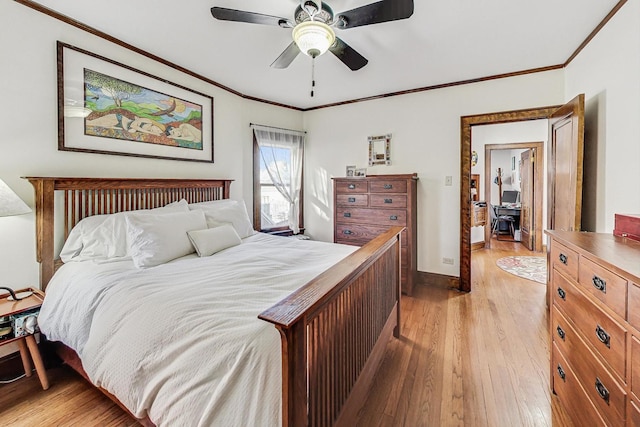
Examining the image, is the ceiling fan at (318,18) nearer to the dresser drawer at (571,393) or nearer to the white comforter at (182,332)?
the white comforter at (182,332)

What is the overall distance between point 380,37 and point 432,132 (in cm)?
155

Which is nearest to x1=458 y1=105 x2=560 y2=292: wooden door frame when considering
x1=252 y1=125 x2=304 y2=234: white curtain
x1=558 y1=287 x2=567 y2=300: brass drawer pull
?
x1=558 y1=287 x2=567 y2=300: brass drawer pull

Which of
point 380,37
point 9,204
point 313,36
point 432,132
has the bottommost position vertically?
point 9,204

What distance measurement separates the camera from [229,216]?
2.74 meters

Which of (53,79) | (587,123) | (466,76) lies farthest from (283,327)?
(466,76)

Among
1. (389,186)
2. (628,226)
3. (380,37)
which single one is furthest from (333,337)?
(389,186)

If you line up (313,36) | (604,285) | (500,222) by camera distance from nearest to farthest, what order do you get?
(604,285) < (313,36) < (500,222)

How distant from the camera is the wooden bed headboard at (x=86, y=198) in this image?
1.95m

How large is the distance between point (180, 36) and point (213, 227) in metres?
1.62

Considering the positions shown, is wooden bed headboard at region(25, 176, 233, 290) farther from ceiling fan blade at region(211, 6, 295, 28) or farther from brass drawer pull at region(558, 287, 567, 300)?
brass drawer pull at region(558, 287, 567, 300)

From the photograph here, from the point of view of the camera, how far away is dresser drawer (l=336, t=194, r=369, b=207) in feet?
11.6

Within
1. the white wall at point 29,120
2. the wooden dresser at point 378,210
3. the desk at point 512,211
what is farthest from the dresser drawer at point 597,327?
the desk at point 512,211

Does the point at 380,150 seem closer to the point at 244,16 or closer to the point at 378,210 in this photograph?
the point at 378,210

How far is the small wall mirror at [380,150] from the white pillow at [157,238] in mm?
2580
